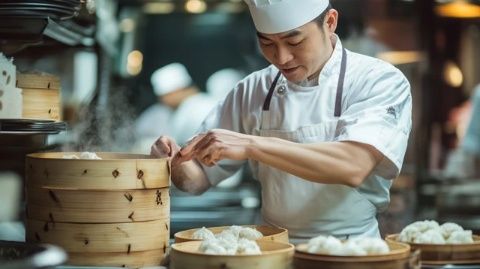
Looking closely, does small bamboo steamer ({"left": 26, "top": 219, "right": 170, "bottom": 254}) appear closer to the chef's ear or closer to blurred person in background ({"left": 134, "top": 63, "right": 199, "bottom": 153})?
the chef's ear

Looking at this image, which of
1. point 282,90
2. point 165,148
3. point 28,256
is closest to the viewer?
point 28,256

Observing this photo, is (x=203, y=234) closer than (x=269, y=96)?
Yes

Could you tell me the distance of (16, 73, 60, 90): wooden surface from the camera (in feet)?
10.1

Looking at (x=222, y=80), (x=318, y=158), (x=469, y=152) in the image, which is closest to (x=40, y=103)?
(x=318, y=158)

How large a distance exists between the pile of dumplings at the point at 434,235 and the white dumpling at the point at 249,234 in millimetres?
451

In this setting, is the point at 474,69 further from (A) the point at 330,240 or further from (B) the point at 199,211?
(A) the point at 330,240

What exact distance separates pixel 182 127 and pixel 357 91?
5552mm

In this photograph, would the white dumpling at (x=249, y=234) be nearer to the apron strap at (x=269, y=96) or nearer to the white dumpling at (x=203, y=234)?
the white dumpling at (x=203, y=234)

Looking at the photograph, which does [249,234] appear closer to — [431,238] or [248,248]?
[248,248]

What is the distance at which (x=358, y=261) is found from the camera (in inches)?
91.7

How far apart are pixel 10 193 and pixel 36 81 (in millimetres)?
3327

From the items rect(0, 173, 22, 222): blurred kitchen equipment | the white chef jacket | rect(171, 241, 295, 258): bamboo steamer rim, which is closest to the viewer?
rect(171, 241, 295, 258): bamboo steamer rim

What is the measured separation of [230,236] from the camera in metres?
2.73

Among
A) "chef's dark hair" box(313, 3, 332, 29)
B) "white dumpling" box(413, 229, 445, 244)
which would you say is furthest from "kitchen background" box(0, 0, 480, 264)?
"white dumpling" box(413, 229, 445, 244)
